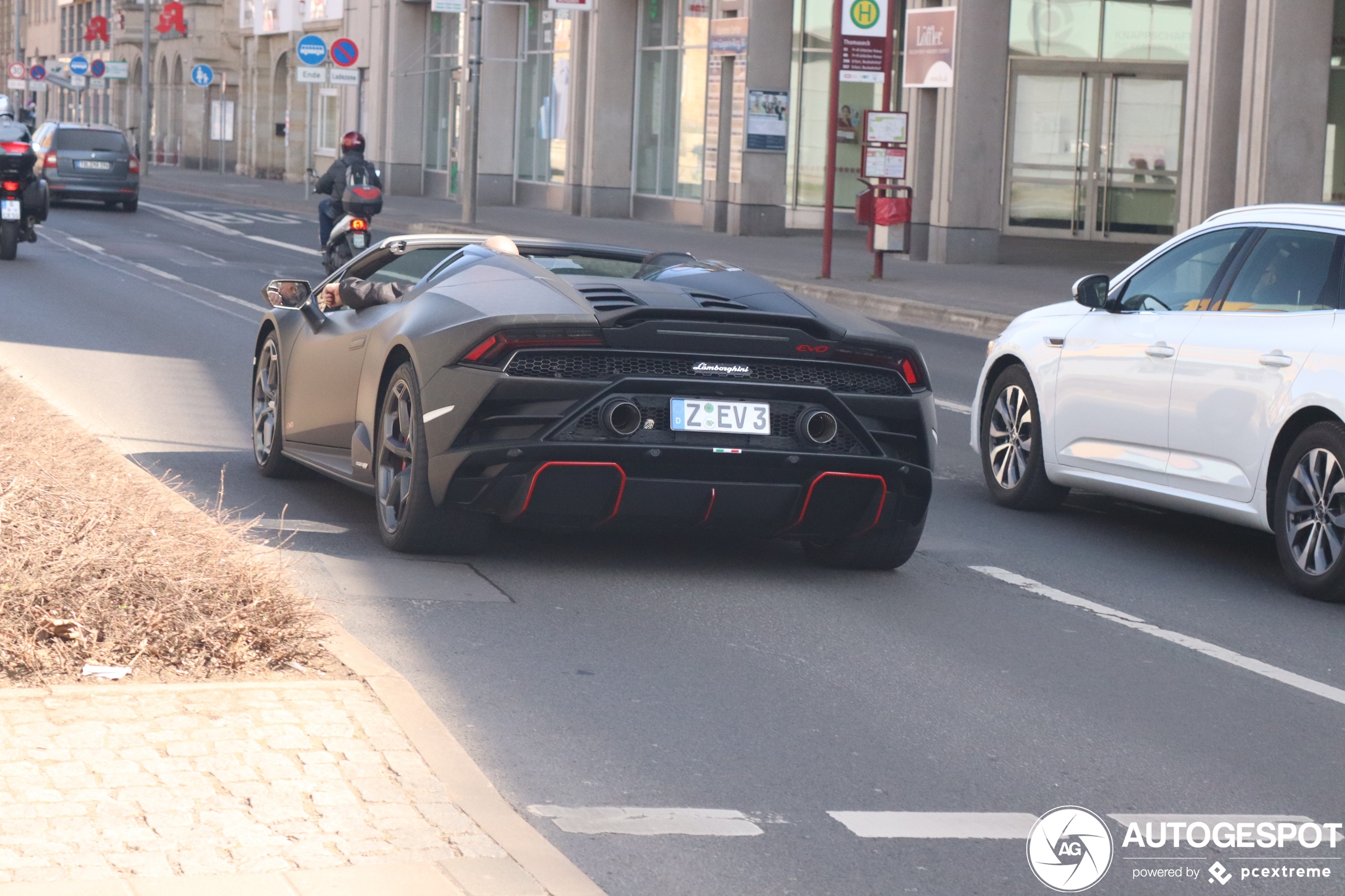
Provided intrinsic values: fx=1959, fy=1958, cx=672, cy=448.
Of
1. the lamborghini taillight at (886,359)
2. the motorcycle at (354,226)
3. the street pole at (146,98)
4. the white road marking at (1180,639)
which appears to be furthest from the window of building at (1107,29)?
the lamborghini taillight at (886,359)

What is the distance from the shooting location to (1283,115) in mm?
22328

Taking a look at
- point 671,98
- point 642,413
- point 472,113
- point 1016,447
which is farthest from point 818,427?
point 671,98

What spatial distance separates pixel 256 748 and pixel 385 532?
10.2ft

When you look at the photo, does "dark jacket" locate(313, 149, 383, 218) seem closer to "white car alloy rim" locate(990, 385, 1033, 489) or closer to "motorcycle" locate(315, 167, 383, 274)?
"motorcycle" locate(315, 167, 383, 274)

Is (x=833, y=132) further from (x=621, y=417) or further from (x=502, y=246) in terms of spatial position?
(x=621, y=417)

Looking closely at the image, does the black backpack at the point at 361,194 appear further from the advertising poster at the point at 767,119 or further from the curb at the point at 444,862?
the advertising poster at the point at 767,119

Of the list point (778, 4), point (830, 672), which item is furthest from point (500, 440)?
point (778, 4)

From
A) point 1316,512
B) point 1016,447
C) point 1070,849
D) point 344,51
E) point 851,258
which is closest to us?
point 1070,849

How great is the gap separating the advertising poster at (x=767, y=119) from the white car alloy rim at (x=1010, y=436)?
26.6 metres

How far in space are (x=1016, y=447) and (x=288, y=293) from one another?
363 centimetres

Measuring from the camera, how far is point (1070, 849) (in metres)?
4.52

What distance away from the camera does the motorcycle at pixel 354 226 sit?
20203 mm

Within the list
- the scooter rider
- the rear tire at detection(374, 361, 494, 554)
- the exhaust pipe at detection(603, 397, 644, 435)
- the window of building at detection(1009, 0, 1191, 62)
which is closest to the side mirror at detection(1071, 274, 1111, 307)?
the exhaust pipe at detection(603, 397, 644, 435)

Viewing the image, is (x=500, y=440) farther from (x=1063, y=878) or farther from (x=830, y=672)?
(x=1063, y=878)
